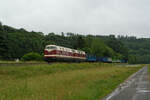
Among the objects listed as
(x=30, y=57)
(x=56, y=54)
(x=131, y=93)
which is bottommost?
(x=131, y=93)

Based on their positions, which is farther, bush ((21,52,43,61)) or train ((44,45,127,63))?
bush ((21,52,43,61))

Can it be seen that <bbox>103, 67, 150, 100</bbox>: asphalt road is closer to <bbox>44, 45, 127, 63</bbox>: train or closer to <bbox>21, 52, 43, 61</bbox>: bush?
<bbox>44, 45, 127, 63</bbox>: train

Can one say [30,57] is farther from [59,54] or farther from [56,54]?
[56,54]

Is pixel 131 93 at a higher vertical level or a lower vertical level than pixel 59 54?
lower

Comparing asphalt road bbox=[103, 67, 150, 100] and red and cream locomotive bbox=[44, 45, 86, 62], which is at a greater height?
red and cream locomotive bbox=[44, 45, 86, 62]

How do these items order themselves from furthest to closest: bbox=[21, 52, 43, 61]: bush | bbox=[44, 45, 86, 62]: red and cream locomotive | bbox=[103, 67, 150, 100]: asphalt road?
bbox=[21, 52, 43, 61]: bush → bbox=[44, 45, 86, 62]: red and cream locomotive → bbox=[103, 67, 150, 100]: asphalt road

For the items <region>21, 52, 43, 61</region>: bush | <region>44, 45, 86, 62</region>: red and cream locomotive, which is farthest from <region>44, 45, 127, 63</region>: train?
<region>21, 52, 43, 61</region>: bush

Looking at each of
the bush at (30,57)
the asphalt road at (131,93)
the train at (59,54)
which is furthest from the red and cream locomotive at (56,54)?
the asphalt road at (131,93)

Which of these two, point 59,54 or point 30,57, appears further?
point 30,57

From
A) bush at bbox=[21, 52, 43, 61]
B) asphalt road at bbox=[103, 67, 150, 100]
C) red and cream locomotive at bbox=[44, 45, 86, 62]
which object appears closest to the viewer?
asphalt road at bbox=[103, 67, 150, 100]

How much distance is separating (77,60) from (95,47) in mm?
43252

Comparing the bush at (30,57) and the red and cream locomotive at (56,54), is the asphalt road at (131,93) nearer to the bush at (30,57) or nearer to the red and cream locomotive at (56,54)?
the red and cream locomotive at (56,54)

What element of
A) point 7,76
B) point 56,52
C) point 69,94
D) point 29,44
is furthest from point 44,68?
point 29,44

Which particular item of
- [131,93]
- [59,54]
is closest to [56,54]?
[59,54]
